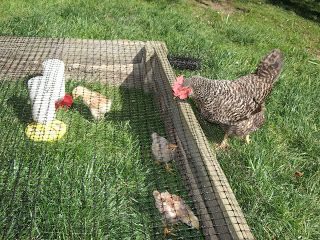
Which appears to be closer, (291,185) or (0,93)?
(291,185)

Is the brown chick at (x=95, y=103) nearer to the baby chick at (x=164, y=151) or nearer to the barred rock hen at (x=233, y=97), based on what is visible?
the baby chick at (x=164, y=151)

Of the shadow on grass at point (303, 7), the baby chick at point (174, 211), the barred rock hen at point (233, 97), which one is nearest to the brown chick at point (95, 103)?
the barred rock hen at point (233, 97)

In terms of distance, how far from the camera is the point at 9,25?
17.7ft

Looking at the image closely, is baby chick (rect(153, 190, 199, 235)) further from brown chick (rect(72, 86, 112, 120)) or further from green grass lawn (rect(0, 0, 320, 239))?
brown chick (rect(72, 86, 112, 120))

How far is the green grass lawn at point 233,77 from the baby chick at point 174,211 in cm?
22

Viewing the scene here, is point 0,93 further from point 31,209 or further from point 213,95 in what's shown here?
point 213,95

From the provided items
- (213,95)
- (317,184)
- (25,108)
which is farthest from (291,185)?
(25,108)

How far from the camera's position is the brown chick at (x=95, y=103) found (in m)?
4.01

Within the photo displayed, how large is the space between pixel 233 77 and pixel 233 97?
4.27 feet

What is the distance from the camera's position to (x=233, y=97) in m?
3.80

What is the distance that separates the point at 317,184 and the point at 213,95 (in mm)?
1246

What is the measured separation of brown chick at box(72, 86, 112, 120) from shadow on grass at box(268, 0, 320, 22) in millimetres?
6827

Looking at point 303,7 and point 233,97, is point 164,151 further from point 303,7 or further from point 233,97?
point 303,7

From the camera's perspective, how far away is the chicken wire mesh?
105 inches
